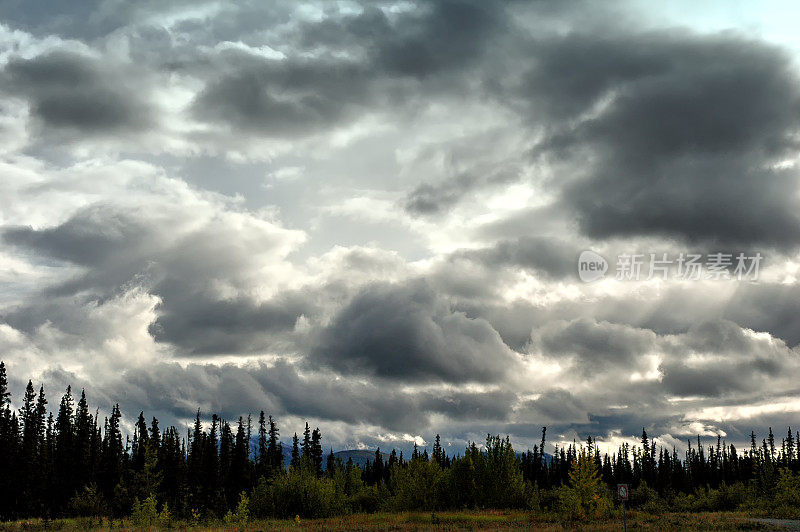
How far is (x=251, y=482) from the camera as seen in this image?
331 feet

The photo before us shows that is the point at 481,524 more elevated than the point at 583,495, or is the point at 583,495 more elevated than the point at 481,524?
the point at 583,495

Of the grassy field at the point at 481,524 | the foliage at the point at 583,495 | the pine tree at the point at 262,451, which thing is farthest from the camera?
the pine tree at the point at 262,451

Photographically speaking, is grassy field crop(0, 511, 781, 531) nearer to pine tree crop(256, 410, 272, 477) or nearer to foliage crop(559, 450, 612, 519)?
foliage crop(559, 450, 612, 519)

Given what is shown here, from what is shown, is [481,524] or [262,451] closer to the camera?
[481,524]

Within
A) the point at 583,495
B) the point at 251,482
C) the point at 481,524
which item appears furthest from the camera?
the point at 251,482

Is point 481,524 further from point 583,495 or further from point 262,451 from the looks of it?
point 262,451

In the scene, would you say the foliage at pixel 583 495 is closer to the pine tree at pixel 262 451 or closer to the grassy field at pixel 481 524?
the grassy field at pixel 481 524

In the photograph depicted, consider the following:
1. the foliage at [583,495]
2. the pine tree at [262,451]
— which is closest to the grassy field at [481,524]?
the foliage at [583,495]

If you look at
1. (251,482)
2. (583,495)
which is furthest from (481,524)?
(251,482)

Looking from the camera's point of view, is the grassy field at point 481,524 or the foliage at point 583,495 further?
the foliage at point 583,495

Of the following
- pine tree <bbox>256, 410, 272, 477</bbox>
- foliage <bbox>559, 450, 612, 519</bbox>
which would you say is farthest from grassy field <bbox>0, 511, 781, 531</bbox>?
pine tree <bbox>256, 410, 272, 477</bbox>

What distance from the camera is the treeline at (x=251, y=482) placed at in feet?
196

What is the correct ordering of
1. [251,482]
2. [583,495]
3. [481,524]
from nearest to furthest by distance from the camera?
[481,524] < [583,495] < [251,482]

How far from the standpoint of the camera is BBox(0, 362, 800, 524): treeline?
59625 mm
